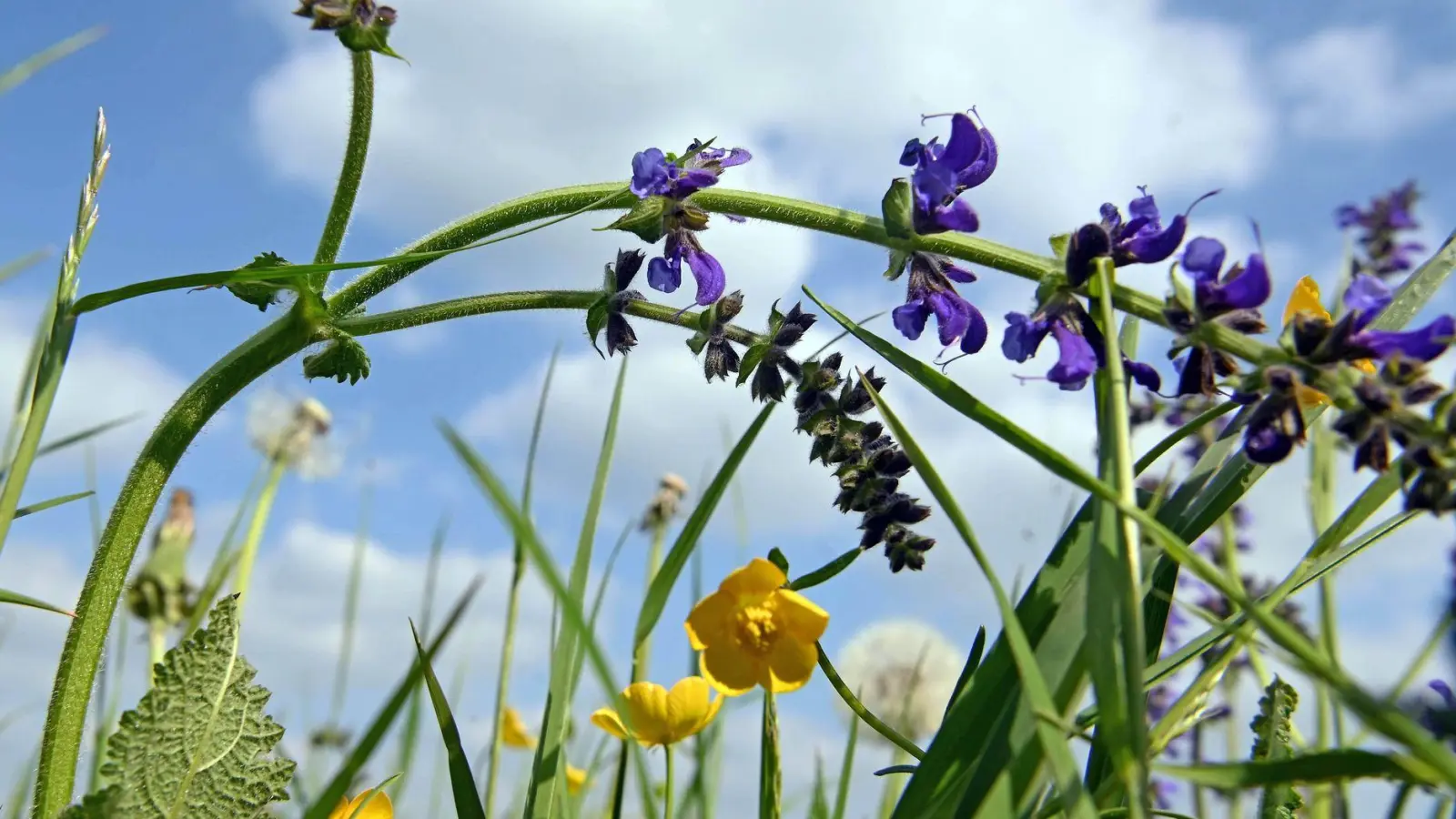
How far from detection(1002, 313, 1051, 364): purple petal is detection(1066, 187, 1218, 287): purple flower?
0.08 m

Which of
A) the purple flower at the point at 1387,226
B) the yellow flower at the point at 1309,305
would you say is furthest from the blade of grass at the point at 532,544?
the purple flower at the point at 1387,226

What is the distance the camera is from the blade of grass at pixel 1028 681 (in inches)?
39.7

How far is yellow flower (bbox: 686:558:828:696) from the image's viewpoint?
72.7 inches

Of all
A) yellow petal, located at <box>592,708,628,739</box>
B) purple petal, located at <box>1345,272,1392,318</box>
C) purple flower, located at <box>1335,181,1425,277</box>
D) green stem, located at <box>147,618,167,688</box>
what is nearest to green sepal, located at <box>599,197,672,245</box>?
yellow petal, located at <box>592,708,628,739</box>

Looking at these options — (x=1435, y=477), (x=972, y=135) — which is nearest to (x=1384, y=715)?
(x=1435, y=477)

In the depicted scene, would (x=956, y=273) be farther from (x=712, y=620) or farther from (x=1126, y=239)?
(x=712, y=620)

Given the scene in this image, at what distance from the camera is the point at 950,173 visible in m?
1.74

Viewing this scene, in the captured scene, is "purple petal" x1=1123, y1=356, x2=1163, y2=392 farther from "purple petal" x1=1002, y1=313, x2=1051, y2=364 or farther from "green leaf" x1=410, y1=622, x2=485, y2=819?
"green leaf" x1=410, y1=622, x2=485, y2=819

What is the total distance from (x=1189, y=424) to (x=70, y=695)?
182cm

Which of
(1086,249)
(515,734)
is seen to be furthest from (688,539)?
(515,734)

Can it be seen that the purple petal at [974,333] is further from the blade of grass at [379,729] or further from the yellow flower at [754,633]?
the blade of grass at [379,729]

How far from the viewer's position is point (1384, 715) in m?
0.97

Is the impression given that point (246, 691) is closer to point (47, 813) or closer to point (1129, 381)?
point (47, 813)

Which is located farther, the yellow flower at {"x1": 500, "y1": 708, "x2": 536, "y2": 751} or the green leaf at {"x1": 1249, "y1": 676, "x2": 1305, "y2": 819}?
the yellow flower at {"x1": 500, "y1": 708, "x2": 536, "y2": 751}
